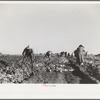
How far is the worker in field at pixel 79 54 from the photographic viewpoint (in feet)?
5.97

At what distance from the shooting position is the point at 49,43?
6.10ft

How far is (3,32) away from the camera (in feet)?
6.19

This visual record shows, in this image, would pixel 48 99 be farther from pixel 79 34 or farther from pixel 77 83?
pixel 79 34

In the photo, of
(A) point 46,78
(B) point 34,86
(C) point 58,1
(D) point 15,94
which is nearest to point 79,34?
(C) point 58,1

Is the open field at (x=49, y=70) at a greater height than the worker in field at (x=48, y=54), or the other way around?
the worker in field at (x=48, y=54)

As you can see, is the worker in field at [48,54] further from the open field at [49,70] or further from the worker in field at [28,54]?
the worker in field at [28,54]

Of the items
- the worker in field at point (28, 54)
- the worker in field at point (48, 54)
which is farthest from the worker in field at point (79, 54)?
the worker in field at point (28, 54)

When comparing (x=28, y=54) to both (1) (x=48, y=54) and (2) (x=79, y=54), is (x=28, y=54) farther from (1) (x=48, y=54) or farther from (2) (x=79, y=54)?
(2) (x=79, y=54)

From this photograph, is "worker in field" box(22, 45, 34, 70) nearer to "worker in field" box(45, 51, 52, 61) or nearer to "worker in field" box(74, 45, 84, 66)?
"worker in field" box(45, 51, 52, 61)

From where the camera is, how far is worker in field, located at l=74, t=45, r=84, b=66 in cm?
182

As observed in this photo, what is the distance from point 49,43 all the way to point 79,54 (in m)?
0.29

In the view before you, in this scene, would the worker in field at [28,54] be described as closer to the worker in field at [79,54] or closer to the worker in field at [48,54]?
the worker in field at [48,54]

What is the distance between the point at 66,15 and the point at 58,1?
15 centimetres

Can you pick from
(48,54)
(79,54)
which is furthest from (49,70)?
(79,54)
